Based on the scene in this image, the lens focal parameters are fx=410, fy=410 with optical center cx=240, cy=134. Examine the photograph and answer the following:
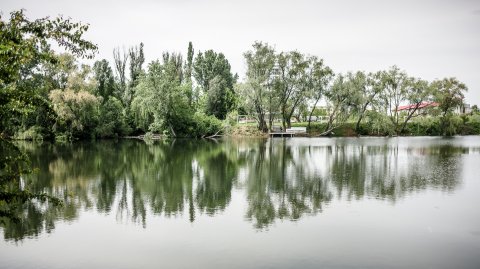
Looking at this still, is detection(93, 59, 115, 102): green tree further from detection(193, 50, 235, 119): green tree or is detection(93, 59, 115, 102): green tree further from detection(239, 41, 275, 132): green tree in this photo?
detection(239, 41, 275, 132): green tree

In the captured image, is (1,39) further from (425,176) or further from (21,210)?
(425,176)

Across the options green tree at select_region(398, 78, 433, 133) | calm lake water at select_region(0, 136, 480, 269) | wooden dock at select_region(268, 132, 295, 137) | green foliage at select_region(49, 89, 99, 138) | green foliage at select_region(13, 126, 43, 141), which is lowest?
calm lake water at select_region(0, 136, 480, 269)

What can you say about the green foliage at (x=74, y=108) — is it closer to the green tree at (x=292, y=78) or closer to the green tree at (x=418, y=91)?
the green tree at (x=292, y=78)

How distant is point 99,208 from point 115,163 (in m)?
16.1

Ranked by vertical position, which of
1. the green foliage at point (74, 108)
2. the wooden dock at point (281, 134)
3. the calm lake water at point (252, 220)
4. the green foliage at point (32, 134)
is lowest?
the calm lake water at point (252, 220)

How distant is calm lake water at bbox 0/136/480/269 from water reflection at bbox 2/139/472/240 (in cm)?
9

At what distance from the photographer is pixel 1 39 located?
724 centimetres

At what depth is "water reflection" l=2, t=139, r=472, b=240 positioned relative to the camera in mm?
16500

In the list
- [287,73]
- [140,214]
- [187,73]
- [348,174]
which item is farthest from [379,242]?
[187,73]

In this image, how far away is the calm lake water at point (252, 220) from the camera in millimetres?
11406

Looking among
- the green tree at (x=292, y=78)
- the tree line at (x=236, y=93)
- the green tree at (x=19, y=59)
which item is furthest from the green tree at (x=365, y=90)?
the green tree at (x=19, y=59)

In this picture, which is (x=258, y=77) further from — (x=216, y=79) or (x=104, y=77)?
(x=104, y=77)

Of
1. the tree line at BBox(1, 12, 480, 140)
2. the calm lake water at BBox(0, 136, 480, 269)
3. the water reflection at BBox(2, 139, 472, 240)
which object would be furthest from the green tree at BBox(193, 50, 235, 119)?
the calm lake water at BBox(0, 136, 480, 269)

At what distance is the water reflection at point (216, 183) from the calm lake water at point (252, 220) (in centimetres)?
9
